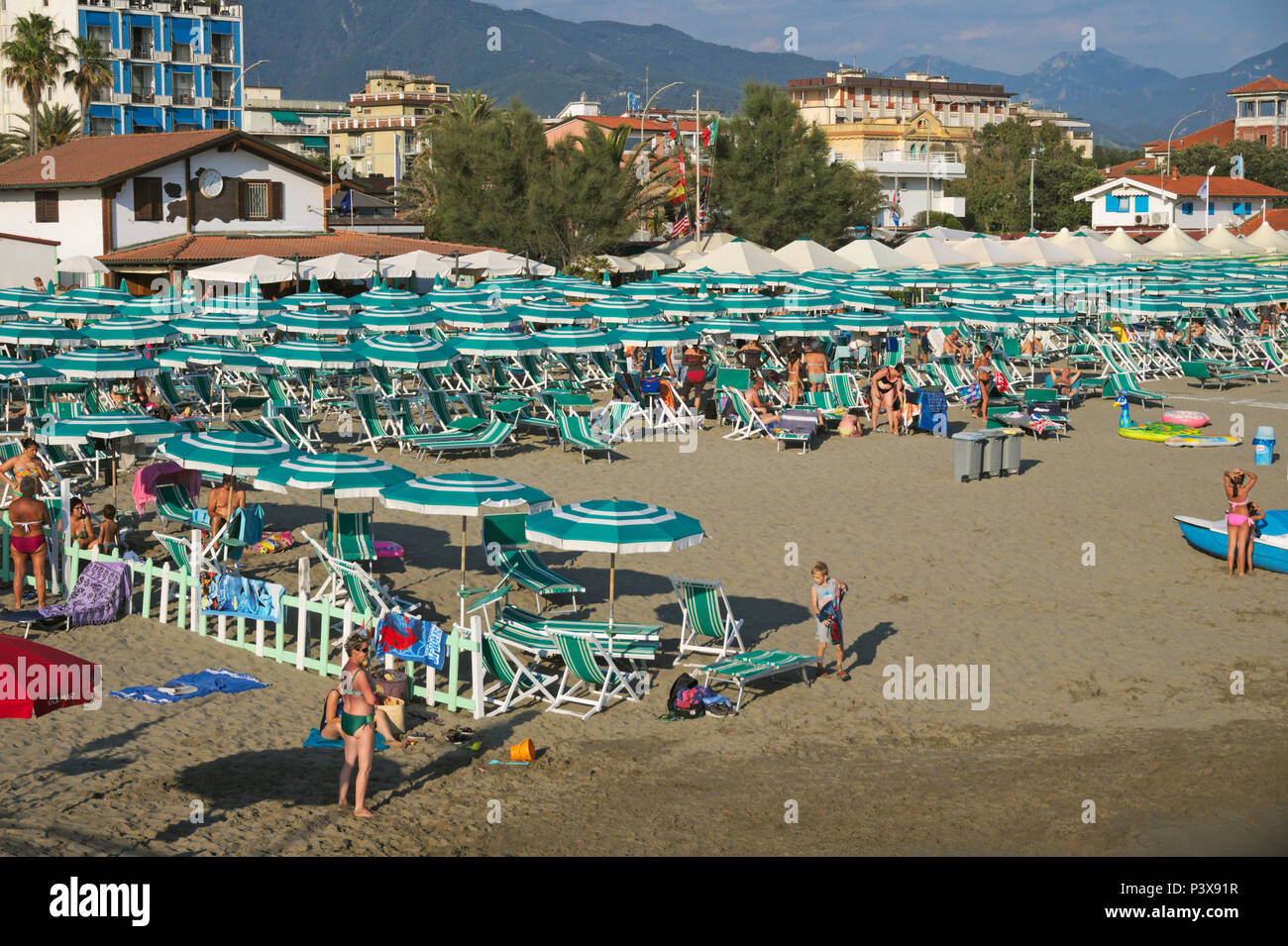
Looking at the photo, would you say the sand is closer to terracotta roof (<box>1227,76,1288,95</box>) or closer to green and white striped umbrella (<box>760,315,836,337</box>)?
green and white striped umbrella (<box>760,315,836,337</box>)

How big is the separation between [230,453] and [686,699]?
517 centimetres

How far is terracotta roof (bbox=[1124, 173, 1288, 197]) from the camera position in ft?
291

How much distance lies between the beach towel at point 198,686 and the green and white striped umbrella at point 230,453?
2.61 m

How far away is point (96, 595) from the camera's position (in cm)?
1152

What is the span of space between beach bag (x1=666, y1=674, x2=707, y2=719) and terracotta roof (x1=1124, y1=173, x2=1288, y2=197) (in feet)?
281

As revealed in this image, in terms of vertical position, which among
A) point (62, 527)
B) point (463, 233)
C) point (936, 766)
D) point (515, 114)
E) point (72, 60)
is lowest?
point (936, 766)

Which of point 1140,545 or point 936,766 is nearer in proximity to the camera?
point 936,766

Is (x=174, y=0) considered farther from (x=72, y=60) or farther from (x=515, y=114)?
(x=515, y=114)

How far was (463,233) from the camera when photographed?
52031 mm

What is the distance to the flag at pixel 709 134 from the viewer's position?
56.0 m

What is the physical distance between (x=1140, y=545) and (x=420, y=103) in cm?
12564

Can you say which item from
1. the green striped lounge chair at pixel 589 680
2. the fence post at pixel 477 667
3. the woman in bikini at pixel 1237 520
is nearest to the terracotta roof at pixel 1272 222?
the woman in bikini at pixel 1237 520
